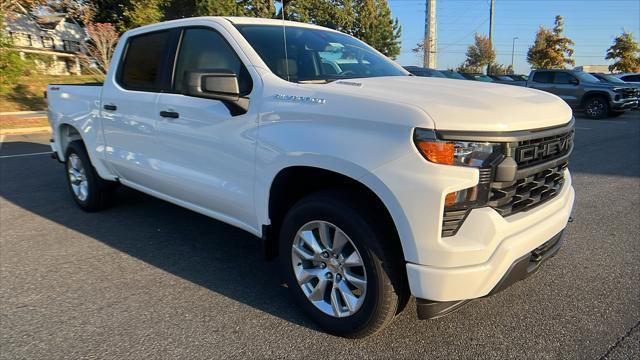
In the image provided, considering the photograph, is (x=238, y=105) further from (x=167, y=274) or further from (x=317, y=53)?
(x=167, y=274)

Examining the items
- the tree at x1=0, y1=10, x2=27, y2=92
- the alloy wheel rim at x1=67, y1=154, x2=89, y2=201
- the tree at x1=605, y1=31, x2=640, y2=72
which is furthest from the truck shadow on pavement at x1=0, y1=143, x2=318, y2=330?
the tree at x1=605, y1=31, x2=640, y2=72

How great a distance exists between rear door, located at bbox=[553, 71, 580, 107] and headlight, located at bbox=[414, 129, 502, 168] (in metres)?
17.6

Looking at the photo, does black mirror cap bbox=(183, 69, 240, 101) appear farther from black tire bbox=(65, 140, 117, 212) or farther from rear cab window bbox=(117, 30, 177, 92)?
black tire bbox=(65, 140, 117, 212)

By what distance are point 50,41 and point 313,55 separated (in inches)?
1712

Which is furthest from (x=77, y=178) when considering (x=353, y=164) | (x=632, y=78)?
(x=632, y=78)

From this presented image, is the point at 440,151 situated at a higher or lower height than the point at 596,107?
higher

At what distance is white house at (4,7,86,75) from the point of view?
30141mm

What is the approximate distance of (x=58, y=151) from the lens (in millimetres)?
5609

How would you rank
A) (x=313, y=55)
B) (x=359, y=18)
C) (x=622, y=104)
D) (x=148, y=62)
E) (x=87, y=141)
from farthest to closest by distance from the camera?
1. (x=359, y=18)
2. (x=622, y=104)
3. (x=87, y=141)
4. (x=148, y=62)
5. (x=313, y=55)

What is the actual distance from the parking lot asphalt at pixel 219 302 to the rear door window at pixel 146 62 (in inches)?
56.7

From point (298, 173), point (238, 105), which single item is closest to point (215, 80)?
point (238, 105)

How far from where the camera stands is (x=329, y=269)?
9.12 feet

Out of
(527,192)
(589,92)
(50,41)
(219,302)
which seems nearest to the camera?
(527,192)

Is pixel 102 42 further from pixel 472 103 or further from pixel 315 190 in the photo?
pixel 472 103
